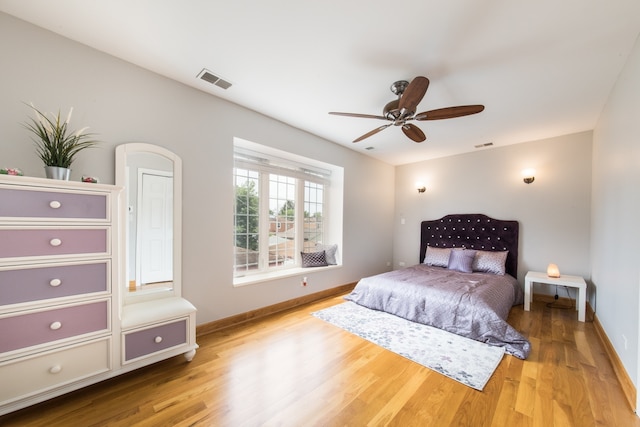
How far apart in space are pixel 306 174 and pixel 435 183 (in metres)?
2.64

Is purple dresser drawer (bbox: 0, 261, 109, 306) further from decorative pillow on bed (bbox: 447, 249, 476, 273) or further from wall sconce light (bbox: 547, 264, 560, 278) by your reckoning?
wall sconce light (bbox: 547, 264, 560, 278)

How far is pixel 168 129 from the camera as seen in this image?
2.42 meters

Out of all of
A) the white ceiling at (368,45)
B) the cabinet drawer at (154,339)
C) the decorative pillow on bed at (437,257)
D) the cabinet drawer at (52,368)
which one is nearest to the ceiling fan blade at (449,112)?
the white ceiling at (368,45)

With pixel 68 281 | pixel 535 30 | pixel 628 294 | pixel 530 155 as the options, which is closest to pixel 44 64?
pixel 68 281

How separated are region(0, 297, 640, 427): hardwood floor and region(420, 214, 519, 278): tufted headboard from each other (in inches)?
69.0

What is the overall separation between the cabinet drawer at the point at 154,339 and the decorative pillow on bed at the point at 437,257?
3916mm

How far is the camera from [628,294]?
1859 millimetres

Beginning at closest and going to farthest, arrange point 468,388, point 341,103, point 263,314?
point 468,388 < point 341,103 < point 263,314

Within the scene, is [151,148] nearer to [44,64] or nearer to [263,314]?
[44,64]

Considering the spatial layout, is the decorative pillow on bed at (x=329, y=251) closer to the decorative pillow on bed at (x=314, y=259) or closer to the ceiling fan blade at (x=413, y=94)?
the decorative pillow on bed at (x=314, y=259)

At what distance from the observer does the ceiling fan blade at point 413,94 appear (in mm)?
1815

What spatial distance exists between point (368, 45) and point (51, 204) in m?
2.40

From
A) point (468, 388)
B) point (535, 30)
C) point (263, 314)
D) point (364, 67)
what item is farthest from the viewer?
point (263, 314)

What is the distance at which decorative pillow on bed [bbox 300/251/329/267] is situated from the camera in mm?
3994
